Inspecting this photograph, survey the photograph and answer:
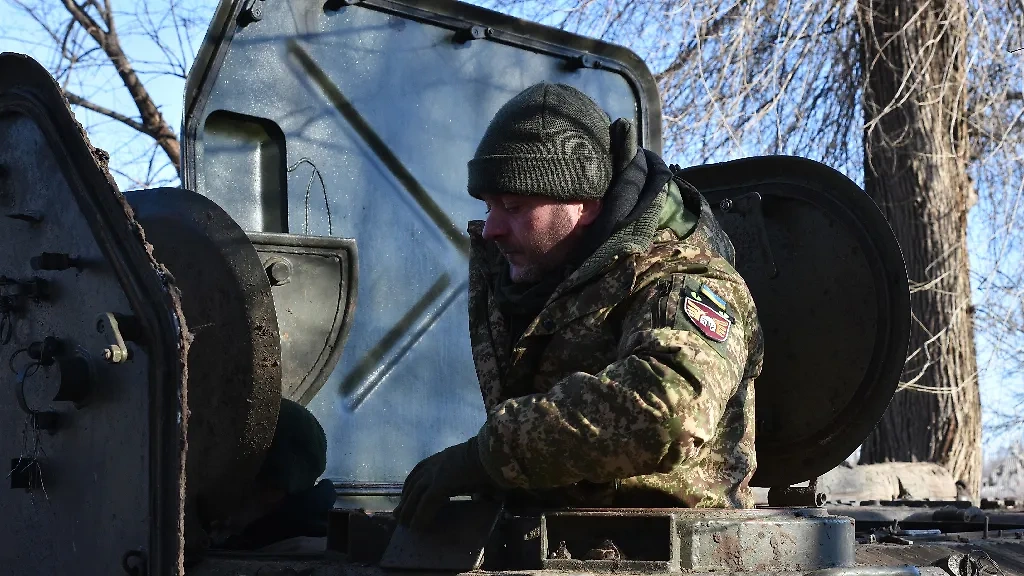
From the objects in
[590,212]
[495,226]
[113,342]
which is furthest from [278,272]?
[113,342]

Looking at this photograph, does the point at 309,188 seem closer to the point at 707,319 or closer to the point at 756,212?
the point at 756,212

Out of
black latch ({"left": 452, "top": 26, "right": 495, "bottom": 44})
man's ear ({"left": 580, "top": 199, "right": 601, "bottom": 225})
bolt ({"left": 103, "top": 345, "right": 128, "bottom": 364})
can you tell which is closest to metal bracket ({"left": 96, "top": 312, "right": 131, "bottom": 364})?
bolt ({"left": 103, "top": 345, "right": 128, "bottom": 364})

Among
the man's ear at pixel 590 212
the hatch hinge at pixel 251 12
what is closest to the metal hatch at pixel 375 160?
the hatch hinge at pixel 251 12

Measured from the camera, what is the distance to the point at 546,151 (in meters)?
3.14

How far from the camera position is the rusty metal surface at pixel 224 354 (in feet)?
10.4

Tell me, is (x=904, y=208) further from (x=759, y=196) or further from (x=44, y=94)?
(x=44, y=94)

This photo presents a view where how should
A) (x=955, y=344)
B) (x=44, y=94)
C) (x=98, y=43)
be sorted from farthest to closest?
(x=98, y=43) < (x=955, y=344) < (x=44, y=94)

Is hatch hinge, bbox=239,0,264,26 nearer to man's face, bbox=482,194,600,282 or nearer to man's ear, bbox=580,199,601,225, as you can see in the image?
man's face, bbox=482,194,600,282

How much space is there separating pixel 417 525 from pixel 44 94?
132cm

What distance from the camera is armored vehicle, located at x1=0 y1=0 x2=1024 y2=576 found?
2816 mm

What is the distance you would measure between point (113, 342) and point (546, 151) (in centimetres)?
108

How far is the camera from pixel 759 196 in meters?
4.02

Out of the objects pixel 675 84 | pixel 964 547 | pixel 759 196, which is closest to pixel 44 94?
pixel 759 196

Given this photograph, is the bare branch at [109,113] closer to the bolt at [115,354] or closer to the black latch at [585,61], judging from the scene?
the black latch at [585,61]
